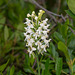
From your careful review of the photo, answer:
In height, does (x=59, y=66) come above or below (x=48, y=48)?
below

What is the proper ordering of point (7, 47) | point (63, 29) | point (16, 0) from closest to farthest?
point (63, 29) < point (7, 47) < point (16, 0)

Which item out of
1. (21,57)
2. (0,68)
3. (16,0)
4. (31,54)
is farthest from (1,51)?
(16,0)

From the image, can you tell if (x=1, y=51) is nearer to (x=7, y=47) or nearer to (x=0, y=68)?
(x=7, y=47)

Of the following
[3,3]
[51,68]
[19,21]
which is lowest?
[51,68]

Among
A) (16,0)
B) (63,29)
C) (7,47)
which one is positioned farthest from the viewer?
(16,0)

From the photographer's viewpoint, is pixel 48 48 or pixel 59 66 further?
pixel 48 48

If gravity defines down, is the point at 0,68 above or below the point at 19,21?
below

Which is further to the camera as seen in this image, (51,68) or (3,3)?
(3,3)
